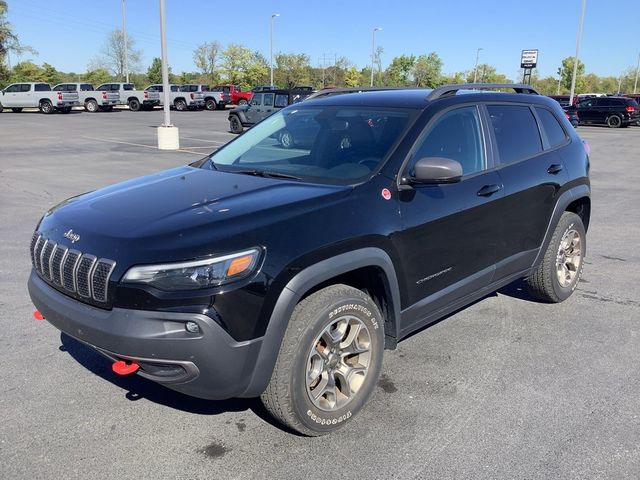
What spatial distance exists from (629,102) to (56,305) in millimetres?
36774

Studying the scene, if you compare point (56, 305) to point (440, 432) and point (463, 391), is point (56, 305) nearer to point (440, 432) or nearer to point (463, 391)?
point (440, 432)

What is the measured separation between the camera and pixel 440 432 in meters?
3.08

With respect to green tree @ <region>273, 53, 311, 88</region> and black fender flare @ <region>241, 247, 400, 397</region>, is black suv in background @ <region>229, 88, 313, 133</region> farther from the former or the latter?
green tree @ <region>273, 53, 311, 88</region>

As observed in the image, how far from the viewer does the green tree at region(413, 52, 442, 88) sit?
7725 cm

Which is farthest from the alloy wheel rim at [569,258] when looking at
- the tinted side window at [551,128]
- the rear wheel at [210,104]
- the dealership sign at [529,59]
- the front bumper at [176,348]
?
the dealership sign at [529,59]

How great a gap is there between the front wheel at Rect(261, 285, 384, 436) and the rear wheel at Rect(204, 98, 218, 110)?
4159cm

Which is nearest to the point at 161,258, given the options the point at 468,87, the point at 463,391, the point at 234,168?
the point at 234,168

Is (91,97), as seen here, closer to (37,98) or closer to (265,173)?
(37,98)

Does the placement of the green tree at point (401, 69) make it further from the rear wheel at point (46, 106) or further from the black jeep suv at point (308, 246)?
the black jeep suv at point (308, 246)

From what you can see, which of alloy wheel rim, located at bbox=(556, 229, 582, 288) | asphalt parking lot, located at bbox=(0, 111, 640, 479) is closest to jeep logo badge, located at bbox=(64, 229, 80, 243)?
asphalt parking lot, located at bbox=(0, 111, 640, 479)

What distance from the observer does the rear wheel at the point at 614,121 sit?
33.2 meters

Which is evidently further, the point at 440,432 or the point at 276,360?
the point at 440,432

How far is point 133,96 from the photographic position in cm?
4097

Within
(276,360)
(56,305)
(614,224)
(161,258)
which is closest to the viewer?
(161,258)
